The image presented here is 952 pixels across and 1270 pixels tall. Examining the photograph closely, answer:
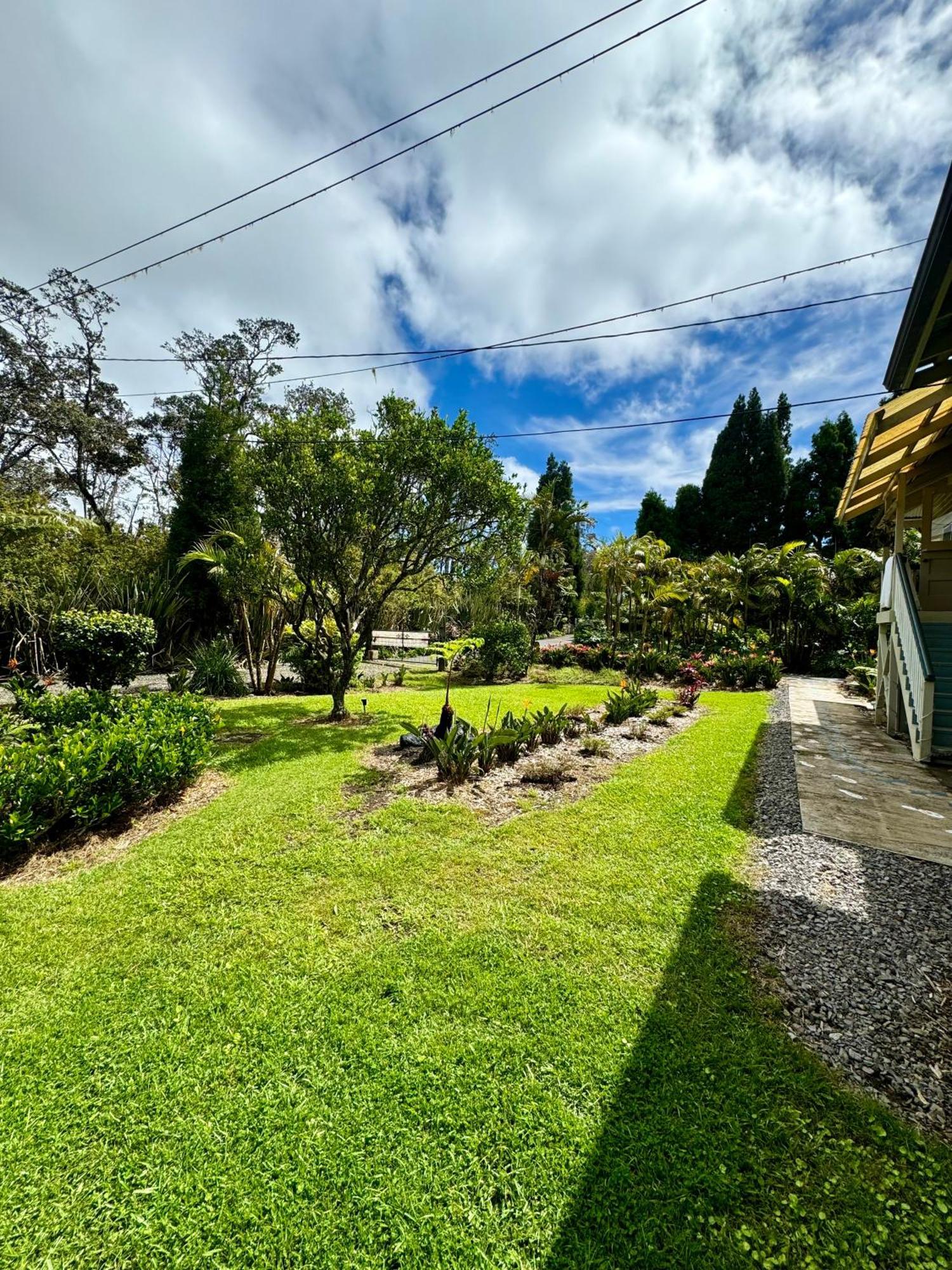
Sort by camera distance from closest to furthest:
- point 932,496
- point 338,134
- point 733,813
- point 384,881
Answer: point 384,881, point 733,813, point 338,134, point 932,496

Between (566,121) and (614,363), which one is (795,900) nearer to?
(566,121)

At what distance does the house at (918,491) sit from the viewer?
11.4ft

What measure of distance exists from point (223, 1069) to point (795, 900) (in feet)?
11.8

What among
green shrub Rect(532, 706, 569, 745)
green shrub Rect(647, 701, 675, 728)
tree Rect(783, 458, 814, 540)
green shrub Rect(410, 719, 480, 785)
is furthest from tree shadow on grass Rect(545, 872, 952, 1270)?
tree Rect(783, 458, 814, 540)

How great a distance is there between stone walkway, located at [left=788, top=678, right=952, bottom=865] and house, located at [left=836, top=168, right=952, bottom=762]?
45 cm

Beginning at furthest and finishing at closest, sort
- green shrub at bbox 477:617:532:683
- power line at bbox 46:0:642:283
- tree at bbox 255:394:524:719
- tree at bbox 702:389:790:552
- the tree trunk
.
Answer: tree at bbox 702:389:790:552
green shrub at bbox 477:617:532:683
the tree trunk
tree at bbox 255:394:524:719
power line at bbox 46:0:642:283

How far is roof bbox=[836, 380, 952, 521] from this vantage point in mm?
5509

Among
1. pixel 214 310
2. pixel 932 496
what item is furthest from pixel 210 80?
pixel 932 496

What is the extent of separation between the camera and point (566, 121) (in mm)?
5242

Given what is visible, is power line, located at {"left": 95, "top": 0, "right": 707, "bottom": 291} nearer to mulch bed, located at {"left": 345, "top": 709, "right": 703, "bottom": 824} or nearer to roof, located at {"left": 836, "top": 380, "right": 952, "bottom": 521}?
roof, located at {"left": 836, "top": 380, "right": 952, "bottom": 521}

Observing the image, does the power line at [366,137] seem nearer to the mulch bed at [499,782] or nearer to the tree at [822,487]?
the mulch bed at [499,782]

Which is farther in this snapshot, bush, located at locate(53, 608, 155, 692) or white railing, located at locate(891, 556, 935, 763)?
bush, located at locate(53, 608, 155, 692)

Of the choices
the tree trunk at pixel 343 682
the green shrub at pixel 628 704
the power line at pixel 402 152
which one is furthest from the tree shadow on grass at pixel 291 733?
the power line at pixel 402 152

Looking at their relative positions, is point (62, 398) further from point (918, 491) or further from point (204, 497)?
point (918, 491)
